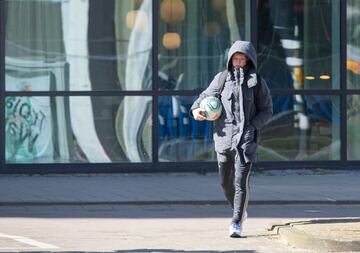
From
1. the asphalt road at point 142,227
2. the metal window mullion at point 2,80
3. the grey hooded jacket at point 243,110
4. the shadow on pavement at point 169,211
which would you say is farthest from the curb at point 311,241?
the metal window mullion at point 2,80

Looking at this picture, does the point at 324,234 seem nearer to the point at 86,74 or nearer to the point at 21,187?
the point at 21,187

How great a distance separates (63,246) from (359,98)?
29.4ft

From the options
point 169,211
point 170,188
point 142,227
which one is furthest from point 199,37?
point 142,227

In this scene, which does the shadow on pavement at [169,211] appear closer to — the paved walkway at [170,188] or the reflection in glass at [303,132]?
the paved walkway at [170,188]

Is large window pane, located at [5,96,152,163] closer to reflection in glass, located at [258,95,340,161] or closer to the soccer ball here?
reflection in glass, located at [258,95,340,161]

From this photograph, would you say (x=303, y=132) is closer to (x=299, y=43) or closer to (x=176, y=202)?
(x=299, y=43)

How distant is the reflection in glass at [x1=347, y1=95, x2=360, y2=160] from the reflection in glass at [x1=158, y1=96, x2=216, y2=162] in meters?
2.29

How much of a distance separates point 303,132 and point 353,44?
5.52 ft

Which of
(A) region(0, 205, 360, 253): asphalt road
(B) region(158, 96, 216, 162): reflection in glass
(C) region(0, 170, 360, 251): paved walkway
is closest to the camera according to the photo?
(A) region(0, 205, 360, 253): asphalt road

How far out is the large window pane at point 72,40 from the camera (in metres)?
17.6

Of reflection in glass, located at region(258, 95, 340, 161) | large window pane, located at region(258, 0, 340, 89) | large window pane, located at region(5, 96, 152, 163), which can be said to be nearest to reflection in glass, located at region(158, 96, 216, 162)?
large window pane, located at region(5, 96, 152, 163)

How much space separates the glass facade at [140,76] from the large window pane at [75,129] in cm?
2

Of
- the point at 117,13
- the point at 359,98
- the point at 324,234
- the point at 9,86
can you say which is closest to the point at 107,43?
the point at 117,13

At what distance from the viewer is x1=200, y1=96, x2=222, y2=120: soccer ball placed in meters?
10.7
